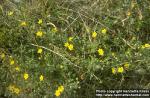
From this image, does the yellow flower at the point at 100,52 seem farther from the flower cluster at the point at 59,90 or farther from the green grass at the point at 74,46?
the flower cluster at the point at 59,90

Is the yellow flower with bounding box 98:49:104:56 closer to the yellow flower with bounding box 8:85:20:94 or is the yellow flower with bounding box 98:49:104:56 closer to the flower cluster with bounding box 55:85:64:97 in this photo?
the flower cluster with bounding box 55:85:64:97

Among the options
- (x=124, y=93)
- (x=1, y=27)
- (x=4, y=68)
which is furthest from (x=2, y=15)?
(x=124, y=93)

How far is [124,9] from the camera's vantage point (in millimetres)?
3498

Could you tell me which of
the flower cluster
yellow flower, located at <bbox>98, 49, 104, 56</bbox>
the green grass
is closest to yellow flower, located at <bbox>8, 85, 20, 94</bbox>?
the green grass

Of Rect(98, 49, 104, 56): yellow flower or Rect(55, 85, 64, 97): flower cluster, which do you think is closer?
Rect(55, 85, 64, 97): flower cluster

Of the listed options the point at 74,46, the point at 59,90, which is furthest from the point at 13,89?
the point at 74,46

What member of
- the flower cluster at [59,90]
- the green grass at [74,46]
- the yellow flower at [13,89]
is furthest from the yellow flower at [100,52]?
the yellow flower at [13,89]

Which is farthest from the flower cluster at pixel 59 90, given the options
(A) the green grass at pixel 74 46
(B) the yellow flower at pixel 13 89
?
(B) the yellow flower at pixel 13 89

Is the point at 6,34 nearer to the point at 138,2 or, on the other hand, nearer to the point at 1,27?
the point at 1,27

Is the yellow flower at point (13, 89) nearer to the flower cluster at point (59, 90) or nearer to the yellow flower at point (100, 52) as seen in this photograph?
the flower cluster at point (59, 90)

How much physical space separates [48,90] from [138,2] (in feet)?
4.47

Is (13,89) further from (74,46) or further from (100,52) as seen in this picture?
(100,52)

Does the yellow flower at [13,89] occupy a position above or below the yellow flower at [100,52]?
below

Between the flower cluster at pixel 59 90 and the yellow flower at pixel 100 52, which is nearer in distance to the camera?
the flower cluster at pixel 59 90
